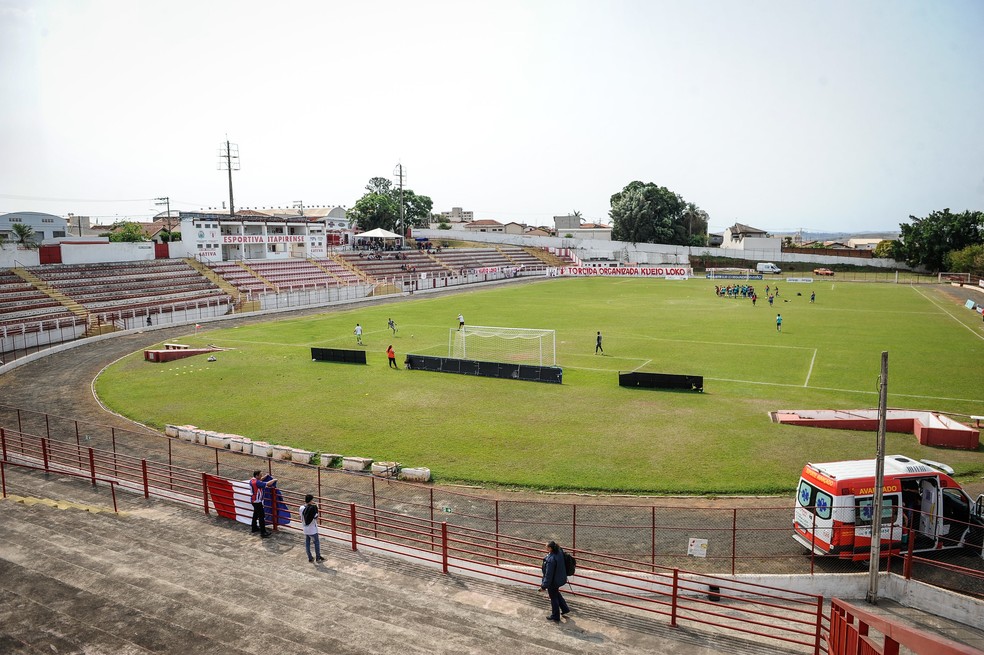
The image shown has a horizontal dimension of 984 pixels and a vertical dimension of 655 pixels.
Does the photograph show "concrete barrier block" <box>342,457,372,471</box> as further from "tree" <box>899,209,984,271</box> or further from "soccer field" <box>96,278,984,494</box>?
"tree" <box>899,209,984,271</box>

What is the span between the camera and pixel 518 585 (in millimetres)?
12578

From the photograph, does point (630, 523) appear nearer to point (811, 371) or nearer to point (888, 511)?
point (888, 511)

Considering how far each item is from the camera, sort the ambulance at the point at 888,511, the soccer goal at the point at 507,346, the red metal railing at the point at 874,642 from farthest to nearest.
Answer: the soccer goal at the point at 507,346, the ambulance at the point at 888,511, the red metal railing at the point at 874,642

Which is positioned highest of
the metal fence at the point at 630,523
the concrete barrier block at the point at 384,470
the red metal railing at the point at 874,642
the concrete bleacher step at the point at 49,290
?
the concrete bleacher step at the point at 49,290

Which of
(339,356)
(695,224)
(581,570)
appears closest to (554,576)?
(581,570)

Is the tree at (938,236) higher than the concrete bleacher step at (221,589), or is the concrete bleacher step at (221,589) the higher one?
the tree at (938,236)

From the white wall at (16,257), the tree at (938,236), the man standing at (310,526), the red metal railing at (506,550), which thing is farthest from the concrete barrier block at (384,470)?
the tree at (938,236)

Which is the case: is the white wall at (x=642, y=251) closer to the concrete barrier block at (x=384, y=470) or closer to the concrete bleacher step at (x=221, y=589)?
the concrete barrier block at (x=384, y=470)

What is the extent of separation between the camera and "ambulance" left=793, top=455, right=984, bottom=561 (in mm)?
13680

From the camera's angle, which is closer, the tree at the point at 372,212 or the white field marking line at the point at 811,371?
the white field marking line at the point at 811,371

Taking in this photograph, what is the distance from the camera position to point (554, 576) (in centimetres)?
1091

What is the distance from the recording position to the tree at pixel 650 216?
12694 centimetres

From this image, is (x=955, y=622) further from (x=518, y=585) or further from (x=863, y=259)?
(x=863, y=259)

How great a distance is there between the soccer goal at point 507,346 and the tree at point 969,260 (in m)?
68.6
